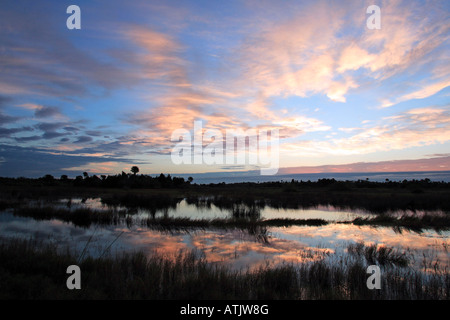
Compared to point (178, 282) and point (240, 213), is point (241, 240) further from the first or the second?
point (240, 213)

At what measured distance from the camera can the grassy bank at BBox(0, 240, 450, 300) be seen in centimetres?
699

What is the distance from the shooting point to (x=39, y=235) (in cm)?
1653

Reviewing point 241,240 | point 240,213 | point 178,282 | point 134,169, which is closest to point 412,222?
point 240,213

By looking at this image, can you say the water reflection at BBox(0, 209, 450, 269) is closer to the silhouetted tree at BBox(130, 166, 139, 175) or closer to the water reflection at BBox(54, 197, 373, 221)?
the water reflection at BBox(54, 197, 373, 221)

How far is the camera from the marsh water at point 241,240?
12796 millimetres

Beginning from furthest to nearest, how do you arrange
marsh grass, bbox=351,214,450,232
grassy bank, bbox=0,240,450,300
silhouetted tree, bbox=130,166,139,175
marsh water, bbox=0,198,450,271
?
silhouetted tree, bbox=130,166,139,175 → marsh grass, bbox=351,214,450,232 → marsh water, bbox=0,198,450,271 → grassy bank, bbox=0,240,450,300

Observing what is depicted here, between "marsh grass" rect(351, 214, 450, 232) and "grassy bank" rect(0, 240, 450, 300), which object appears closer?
"grassy bank" rect(0, 240, 450, 300)

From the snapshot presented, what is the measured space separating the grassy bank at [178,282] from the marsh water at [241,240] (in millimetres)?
2342

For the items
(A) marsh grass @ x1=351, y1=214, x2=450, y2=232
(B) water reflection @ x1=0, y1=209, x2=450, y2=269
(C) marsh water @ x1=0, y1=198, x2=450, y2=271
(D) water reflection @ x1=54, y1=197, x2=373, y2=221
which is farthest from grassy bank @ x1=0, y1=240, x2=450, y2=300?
(D) water reflection @ x1=54, y1=197, x2=373, y2=221

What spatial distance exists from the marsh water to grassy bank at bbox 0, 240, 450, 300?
234 cm
